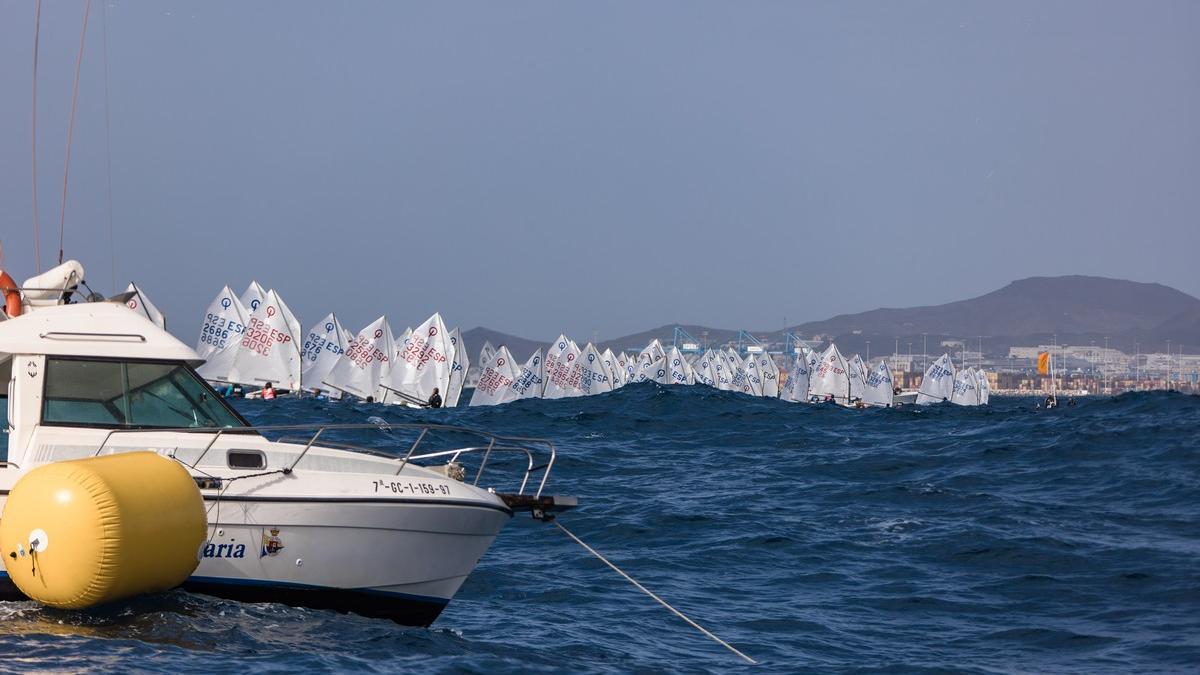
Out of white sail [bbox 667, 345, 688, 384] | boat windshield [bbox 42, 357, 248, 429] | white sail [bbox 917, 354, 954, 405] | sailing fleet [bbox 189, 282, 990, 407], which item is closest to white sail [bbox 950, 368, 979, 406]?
white sail [bbox 917, 354, 954, 405]

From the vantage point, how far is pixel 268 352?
61250mm

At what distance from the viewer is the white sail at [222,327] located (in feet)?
199

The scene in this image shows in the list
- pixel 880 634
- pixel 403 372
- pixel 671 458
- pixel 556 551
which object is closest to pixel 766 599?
pixel 880 634

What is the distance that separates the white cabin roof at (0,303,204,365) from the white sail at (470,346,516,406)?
67424mm

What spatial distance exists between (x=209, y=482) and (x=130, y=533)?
110 cm

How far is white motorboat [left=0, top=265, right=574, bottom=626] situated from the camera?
1005 centimetres

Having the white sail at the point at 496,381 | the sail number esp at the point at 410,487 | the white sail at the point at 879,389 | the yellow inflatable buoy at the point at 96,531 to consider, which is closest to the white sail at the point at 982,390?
the white sail at the point at 879,389

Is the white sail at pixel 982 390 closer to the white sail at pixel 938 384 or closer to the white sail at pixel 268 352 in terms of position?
the white sail at pixel 938 384

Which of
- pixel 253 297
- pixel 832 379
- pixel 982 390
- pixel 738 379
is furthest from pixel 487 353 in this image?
pixel 982 390

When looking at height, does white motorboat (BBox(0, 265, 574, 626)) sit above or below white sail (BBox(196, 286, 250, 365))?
below

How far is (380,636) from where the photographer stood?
399 inches

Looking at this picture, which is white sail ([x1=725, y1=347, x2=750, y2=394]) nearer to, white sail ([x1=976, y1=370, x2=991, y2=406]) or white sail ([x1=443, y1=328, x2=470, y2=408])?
white sail ([x1=976, y1=370, x2=991, y2=406])

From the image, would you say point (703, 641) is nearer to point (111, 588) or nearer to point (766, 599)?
point (766, 599)

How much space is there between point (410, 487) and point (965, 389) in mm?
110607
